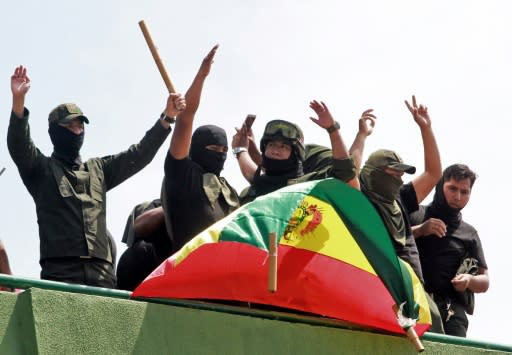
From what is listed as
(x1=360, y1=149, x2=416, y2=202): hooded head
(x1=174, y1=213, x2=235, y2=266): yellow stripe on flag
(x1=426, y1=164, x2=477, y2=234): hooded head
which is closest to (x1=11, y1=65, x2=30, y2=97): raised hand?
(x1=174, y1=213, x2=235, y2=266): yellow stripe on flag

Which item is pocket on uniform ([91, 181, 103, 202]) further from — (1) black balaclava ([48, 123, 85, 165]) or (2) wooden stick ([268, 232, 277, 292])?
(2) wooden stick ([268, 232, 277, 292])

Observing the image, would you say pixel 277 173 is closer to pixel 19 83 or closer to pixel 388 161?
pixel 388 161

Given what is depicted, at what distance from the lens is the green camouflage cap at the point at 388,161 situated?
30.1 feet

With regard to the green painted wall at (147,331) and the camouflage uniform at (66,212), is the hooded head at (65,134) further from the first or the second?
the green painted wall at (147,331)

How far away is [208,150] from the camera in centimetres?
878

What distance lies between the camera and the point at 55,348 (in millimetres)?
6691

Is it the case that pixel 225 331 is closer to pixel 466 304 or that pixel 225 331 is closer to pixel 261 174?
pixel 261 174

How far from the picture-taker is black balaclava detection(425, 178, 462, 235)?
9.58 meters

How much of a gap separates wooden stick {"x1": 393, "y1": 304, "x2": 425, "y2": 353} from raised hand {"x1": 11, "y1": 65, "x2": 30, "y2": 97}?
2563mm

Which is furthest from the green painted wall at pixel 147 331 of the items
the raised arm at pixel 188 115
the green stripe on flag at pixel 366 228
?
the raised arm at pixel 188 115

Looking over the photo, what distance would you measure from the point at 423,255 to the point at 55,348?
11.4 feet

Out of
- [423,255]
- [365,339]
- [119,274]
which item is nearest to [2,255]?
[119,274]

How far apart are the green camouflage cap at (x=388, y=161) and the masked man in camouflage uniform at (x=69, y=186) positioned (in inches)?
58.7

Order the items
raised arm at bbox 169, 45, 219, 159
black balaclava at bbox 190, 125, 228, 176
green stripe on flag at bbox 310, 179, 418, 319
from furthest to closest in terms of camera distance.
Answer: black balaclava at bbox 190, 125, 228, 176
raised arm at bbox 169, 45, 219, 159
green stripe on flag at bbox 310, 179, 418, 319
